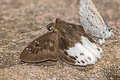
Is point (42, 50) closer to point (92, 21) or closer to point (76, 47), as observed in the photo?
point (76, 47)

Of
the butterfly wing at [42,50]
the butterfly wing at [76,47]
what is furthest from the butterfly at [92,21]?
the butterfly wing at [42,50]

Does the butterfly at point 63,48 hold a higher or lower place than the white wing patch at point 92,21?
lower

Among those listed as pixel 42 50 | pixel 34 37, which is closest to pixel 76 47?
pixel 42 50

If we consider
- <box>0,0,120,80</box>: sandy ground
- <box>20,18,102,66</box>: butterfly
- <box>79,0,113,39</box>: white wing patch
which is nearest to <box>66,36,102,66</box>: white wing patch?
<box>20,18,102,66</box>: butterfly

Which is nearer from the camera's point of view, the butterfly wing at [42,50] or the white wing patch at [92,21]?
the butterfly wing at [42,50]

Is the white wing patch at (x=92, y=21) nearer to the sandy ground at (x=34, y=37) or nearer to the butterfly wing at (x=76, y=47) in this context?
the sandy ground at (x=34, y=37)

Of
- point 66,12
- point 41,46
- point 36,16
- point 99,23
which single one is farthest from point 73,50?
point 66,12

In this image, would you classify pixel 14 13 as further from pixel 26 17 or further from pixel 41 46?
pixel 41 46
